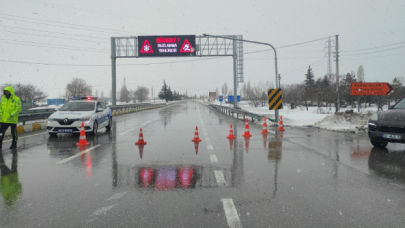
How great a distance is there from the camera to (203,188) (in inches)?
189

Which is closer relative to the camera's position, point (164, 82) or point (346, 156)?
point (346, 156)

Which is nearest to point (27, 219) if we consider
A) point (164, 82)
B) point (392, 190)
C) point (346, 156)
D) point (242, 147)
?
point (392, 190)

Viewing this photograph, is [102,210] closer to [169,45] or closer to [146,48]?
[169,45]

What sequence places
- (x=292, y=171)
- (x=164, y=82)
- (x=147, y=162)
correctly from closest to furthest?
1. (x=292, y=171)
2. (x=147, y=162)
3. (x=164, y=82)

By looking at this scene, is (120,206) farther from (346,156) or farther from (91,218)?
(346,156)

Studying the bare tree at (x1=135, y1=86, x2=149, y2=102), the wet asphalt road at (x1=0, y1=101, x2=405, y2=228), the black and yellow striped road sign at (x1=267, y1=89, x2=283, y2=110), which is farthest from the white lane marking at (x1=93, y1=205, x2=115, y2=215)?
the bare tree at (x1=135, y1=86, x2=149, y2=102)

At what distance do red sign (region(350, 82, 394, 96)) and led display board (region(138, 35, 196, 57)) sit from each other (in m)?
16.5

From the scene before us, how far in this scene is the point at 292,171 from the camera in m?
6.05

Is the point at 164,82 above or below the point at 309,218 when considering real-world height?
above

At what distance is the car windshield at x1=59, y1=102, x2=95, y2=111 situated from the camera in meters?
12.7

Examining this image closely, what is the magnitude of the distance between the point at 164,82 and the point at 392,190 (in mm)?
137368

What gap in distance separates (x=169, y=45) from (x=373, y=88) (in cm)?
1977

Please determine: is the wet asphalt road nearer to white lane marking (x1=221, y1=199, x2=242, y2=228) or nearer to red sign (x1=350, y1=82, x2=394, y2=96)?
white lane marking (x1=221, y1=199, x2=242, y2=228)

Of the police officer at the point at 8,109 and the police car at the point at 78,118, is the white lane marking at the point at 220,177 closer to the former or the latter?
the police officer at the point at 8,109
